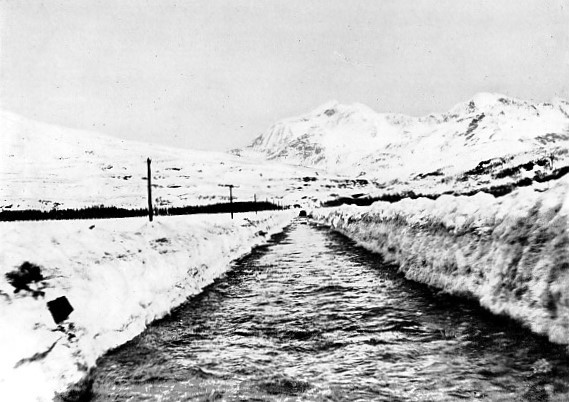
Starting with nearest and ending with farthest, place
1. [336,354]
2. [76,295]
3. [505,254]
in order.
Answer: [336,354], [76,295], [505,254]

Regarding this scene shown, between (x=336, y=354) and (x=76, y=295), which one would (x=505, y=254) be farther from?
(x=76, y=295)

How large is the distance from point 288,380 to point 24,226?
4.29 meters

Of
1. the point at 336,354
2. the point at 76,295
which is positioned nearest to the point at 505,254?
the point at 336,354

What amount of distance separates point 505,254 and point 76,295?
5.77 m

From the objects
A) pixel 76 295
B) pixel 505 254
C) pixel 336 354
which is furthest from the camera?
pixel 505 254

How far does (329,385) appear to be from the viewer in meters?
4.34

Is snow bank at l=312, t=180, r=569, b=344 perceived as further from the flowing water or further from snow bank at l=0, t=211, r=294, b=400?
snow bank at l=0, t=211, r=294, b=400

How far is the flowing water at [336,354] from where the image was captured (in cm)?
421

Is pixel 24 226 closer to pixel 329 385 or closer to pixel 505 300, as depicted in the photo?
pixel 329 385

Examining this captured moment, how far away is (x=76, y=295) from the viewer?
564 centimetres

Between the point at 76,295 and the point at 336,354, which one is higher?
the point at 76,295

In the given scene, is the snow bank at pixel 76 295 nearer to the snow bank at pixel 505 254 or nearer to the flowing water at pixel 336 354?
the flowing water at pixel 336 354

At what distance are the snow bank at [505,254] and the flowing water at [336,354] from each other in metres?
0.28

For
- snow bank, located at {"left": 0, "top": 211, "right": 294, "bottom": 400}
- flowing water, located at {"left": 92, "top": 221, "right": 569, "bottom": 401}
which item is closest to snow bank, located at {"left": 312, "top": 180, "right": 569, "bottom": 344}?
flowing water, located at {"left": 92, "top": 221, "right": 569, "bottom": 401}
